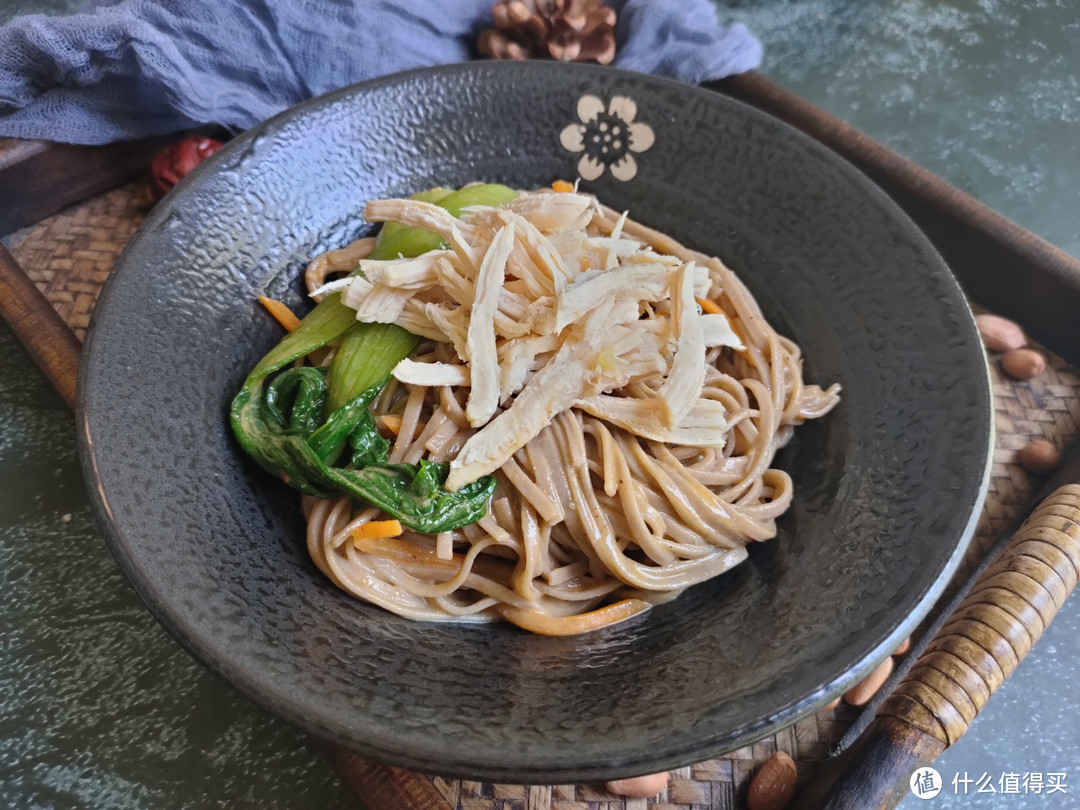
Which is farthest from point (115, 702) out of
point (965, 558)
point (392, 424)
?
point (965, 558)

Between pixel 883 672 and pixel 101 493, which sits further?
pixel 883 672

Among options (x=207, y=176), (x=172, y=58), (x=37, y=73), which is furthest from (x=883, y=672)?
(x=37, y=73)

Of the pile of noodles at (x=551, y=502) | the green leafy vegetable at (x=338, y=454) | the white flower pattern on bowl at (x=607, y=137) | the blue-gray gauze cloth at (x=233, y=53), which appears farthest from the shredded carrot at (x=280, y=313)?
the white flower pattern on bowl at (x=607, y=137)

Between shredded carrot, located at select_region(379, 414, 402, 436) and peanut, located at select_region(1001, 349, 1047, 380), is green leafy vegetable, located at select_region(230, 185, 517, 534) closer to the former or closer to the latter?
shredded carrot, located at select_region(379, 414, 402, 436)

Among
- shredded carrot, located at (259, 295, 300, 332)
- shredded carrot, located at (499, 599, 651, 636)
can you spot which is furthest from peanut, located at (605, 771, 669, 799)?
shredded carrot, located at (259, 295, 300, 332)

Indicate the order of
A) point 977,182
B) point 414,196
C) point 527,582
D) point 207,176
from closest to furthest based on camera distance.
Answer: point 527,582 → point 207,176 → point 414,196 → point 977,182

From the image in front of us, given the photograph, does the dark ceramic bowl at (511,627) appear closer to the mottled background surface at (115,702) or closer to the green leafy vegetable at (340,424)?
the green leafy vegetable at (340,424)

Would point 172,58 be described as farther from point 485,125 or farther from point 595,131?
point 595,131
